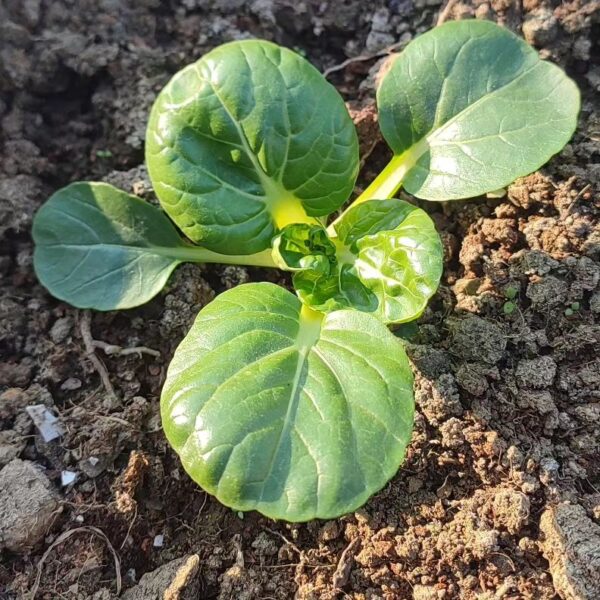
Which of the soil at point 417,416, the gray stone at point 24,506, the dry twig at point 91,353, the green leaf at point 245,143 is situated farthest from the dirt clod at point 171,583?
the green leaf at point 245,143

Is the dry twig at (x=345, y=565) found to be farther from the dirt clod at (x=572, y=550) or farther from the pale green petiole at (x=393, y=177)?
the pale green petiole at (x=393, y=177)

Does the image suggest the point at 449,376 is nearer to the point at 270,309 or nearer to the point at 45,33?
the point at 270,309

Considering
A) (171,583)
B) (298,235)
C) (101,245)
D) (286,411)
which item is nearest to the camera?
(286,411)

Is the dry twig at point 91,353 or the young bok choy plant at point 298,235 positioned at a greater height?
the young bok choy plant at point 298,235

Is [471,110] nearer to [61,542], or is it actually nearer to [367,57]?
[367,57]

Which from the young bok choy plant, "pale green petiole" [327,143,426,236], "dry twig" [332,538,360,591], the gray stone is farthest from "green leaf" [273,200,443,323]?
the gray stone

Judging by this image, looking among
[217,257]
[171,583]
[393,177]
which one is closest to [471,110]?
[393,177]

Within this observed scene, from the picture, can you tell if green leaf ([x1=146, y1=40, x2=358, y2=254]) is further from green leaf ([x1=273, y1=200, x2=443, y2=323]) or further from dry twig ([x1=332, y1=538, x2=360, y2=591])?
dry twig ([x1=332, y1=538, x2=360, y2=591])
